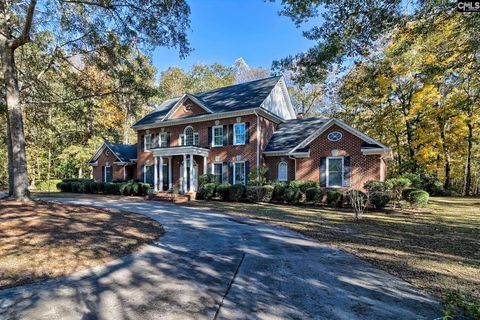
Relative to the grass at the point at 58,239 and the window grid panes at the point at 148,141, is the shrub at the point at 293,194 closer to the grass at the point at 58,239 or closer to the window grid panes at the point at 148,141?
the grass at the point at 58,239

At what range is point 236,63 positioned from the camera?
159 feet

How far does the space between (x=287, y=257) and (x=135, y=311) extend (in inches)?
130

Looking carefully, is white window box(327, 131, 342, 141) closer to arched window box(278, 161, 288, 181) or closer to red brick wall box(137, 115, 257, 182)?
arched window box(278, 161, 288, 181)

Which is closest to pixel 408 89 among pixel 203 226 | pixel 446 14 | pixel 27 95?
pixel 446 14

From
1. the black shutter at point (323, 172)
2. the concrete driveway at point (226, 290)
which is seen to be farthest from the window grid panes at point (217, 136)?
the concrete driveway at point (226, 290)

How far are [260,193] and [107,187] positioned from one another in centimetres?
1330

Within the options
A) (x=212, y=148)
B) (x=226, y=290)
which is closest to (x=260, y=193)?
(x=212, y=148)

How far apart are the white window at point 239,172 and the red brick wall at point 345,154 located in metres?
3.95

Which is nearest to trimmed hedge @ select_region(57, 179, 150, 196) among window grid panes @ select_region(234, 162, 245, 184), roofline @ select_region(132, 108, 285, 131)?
roofline @ select_region(132, 108, 285, 131)

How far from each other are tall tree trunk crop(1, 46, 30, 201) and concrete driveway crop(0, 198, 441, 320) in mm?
7374

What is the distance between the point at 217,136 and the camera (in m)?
21.3

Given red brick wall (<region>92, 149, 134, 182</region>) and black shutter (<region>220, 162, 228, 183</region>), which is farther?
red brick wall (<region>92, 149, 134, 182</region>)

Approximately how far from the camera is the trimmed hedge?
21.6 metres

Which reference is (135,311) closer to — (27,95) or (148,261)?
(148,261)
